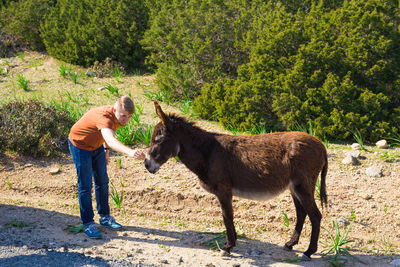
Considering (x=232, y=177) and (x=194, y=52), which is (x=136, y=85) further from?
(x=232, y=177)

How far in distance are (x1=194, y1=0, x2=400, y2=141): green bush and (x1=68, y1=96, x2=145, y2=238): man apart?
2852mm

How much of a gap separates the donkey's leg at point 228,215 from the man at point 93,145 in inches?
52.9

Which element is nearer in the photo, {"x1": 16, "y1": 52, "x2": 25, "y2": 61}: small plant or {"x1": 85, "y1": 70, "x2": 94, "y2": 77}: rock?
{"x1": 85, "y1": 70, "x2": 94, "y2": 77}: rock

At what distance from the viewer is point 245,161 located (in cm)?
436

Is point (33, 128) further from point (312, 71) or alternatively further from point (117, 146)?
point (312, 71)

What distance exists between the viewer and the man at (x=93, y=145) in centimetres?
451

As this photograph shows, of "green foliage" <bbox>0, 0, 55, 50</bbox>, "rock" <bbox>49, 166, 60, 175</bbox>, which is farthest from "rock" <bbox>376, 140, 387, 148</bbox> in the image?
"green foliage" <bbox>0, 0, 55, 50</bbox>

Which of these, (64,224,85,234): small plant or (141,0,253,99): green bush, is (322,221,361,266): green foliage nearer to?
(64,224,85,234): small plant

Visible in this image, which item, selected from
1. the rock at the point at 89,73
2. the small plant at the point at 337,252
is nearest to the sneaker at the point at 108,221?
the small plant at the point at 337,252

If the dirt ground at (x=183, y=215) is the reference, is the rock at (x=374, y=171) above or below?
above

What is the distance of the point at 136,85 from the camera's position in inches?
383

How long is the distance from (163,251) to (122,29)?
743 cm

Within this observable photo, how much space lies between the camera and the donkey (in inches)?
168

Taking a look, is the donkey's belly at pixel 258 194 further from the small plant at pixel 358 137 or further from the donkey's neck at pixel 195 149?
the small plant at pixel 358 137
